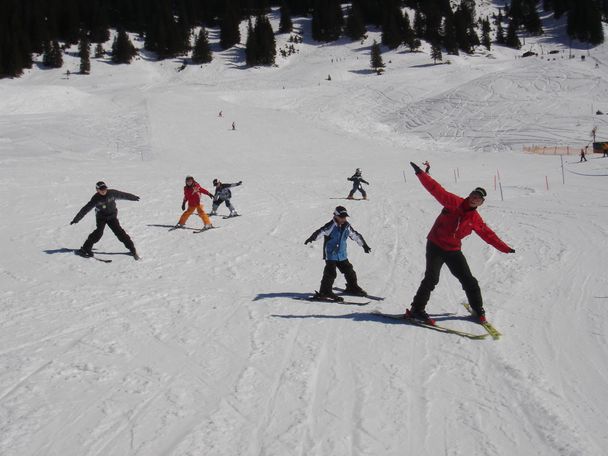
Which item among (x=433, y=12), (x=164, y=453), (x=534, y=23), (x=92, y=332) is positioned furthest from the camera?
(x=534, y=23)

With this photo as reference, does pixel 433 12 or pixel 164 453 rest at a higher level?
pixel 433 12

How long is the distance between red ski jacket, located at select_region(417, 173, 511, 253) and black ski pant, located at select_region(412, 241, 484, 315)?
10cm

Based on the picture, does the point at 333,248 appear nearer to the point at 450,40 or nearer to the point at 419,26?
the point at 450,40

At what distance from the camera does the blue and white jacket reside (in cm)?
689

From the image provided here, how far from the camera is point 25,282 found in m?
7.80

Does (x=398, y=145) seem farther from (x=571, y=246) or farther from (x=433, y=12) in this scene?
(x=433, y=12)

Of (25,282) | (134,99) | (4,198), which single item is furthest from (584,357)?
(134,99)

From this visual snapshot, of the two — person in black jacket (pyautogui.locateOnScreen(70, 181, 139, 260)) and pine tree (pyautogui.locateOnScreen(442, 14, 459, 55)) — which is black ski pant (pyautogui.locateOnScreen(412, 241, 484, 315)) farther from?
pine tree (pyautogui.locateOnScreen(442, 14, 459, 55))

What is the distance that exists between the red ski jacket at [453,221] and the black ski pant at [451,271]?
0.32ft

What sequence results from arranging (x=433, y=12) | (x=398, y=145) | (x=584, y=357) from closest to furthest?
(x=584, y=357) < (x=398, y=145) < (x=433, y=12)

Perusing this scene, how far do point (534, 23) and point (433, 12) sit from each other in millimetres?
23310

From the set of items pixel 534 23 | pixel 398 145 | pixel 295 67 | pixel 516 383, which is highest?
pixel 534 23

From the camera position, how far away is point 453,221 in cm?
544

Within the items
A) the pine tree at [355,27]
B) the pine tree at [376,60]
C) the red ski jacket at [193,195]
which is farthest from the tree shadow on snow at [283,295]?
the pine tree at [355,27]
